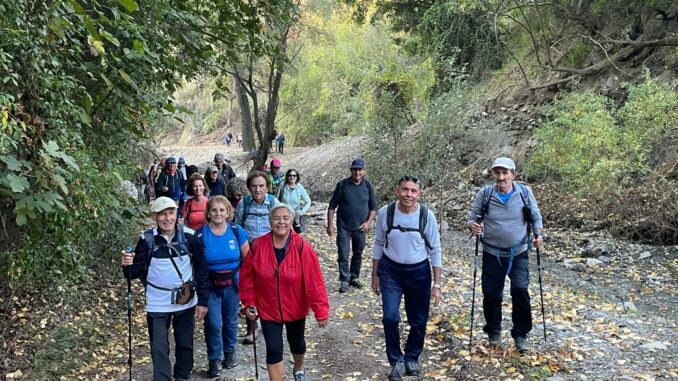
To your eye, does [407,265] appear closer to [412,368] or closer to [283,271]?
[412,368]

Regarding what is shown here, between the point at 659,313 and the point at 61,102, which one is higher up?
the point at 61,102

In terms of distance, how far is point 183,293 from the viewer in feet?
16.3

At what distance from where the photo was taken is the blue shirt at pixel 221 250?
17.8 ft

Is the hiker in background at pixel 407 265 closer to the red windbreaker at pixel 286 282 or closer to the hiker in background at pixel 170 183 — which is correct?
the red windbreaker at pixel 286 282

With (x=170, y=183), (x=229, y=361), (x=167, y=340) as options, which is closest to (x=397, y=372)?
(x=229, y=361)

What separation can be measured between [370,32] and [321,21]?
9057 mm

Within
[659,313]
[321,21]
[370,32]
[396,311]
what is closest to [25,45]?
[396,311]

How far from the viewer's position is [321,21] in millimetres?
25625

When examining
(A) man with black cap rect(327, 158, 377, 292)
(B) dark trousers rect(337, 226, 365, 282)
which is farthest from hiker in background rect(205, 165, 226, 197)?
(B) dark trousers rect(337, 226, 365, 282)

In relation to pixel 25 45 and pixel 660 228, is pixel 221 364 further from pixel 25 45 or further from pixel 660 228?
pixel 660 228

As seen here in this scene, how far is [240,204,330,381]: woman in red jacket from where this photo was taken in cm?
459

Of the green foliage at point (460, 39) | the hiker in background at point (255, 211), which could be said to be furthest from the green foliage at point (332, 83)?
the hiker in background at point (255, 211)

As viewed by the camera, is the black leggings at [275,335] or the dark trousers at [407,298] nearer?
the black leggings at [275,335]

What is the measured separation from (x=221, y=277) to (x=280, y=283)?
1.14m
